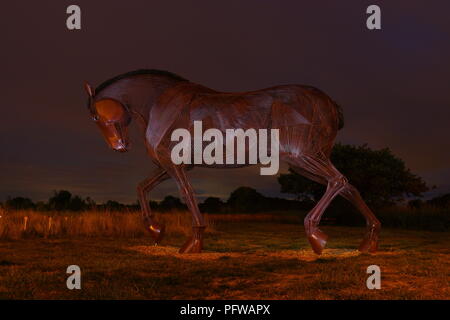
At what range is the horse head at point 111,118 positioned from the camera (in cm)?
848

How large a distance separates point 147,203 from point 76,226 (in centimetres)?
407

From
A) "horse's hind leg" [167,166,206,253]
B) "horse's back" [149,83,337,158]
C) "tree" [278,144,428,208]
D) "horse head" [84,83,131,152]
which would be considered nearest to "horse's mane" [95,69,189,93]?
"horse head" [84,83,131,152]

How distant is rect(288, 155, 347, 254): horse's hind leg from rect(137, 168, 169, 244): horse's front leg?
7.95 ft

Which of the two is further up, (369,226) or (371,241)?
(369,226)

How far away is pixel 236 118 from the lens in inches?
313

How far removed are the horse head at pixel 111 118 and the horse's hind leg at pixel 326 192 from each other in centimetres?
308

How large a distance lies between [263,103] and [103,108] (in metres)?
2.84

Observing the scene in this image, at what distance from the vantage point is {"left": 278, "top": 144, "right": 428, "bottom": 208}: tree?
23547 mm

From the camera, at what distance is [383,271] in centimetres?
620

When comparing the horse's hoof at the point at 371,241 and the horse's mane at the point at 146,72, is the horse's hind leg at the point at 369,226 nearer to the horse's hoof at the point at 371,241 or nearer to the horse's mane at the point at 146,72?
the horse's hoof at the point at 371,241

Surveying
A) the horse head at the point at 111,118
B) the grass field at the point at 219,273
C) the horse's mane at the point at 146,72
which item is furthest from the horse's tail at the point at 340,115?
the horse head at the point at 111,118

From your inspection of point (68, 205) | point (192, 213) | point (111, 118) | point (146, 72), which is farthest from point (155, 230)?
point (68, 205)

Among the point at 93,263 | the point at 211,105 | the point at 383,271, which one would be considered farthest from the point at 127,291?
the point at 211,105

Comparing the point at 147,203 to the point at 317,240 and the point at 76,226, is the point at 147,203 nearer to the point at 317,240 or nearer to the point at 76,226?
the point at 317,240
